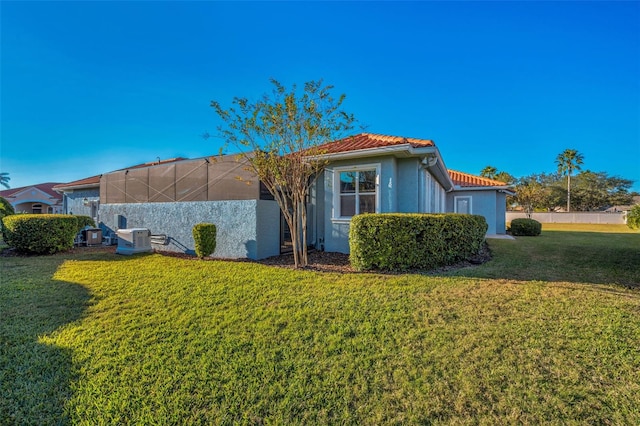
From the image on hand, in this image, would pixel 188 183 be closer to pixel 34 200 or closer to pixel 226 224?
pixel 226 224

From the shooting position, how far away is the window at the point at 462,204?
19.4 meters

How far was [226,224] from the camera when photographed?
9.75m

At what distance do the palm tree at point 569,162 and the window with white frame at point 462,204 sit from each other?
38368 mm

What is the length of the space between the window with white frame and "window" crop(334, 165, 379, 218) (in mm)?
12831

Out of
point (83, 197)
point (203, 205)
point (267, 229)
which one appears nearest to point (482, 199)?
point (267, 229)

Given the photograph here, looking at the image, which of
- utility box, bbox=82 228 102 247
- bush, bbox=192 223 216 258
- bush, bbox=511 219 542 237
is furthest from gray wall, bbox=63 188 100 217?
bush, bbox=511 219 542 237

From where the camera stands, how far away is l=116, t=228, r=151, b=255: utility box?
A: 33.5 feet

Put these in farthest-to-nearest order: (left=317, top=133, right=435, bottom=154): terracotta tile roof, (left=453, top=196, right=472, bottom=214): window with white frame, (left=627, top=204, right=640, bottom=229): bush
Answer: (left=453, top=196, right=472, bottom=214): window with white frame < (left=317, top=133, right=435, bottom=154): terracotta tile roof < (left=627, top=204, right=640, bottom=229): bush

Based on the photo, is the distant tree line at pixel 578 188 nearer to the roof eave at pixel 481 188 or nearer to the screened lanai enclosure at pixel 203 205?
the roof eave at pixel 481 188

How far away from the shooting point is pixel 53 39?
33.6ft

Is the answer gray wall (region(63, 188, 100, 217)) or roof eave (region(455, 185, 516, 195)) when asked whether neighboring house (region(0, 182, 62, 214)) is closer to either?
gray wall (region(63, 188, 100, 217))

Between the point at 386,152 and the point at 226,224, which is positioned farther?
the point at 226,224

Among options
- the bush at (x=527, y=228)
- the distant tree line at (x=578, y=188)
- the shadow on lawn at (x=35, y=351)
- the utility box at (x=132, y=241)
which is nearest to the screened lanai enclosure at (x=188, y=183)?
the utility box at (x=132, y=241)

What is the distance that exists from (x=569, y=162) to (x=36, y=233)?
63.4 meters
